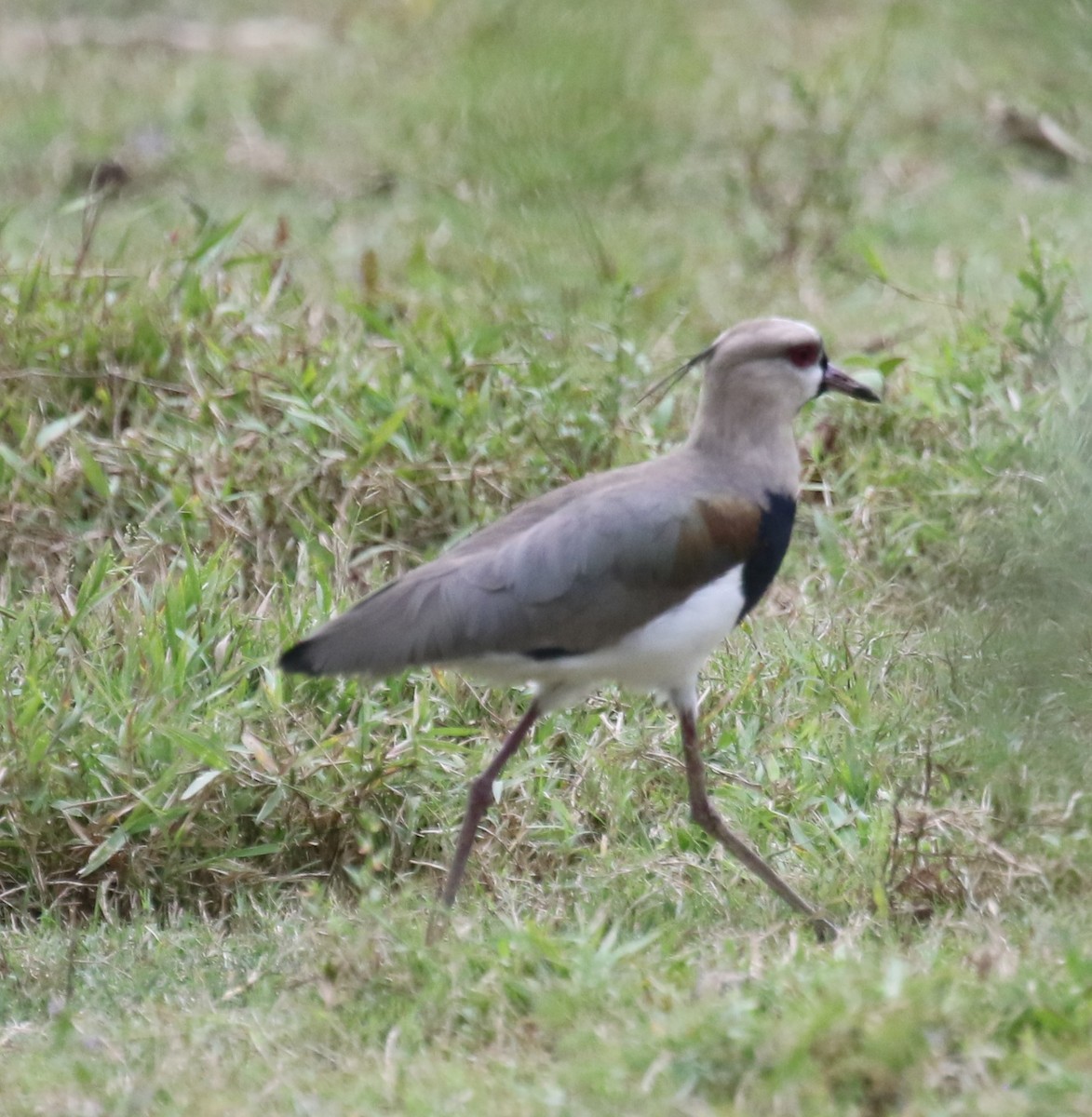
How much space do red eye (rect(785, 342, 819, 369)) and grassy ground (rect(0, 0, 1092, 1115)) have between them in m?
0.40

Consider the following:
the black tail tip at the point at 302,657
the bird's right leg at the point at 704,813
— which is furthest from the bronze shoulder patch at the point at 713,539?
the black tail tip at the point at 302,657

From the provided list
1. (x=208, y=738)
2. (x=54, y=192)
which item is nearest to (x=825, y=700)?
(x=208, y=738)

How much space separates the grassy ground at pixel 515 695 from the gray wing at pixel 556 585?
0.45 meters

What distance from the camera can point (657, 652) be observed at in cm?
347

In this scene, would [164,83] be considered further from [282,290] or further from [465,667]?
[465,667]

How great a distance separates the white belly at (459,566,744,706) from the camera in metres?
3.46

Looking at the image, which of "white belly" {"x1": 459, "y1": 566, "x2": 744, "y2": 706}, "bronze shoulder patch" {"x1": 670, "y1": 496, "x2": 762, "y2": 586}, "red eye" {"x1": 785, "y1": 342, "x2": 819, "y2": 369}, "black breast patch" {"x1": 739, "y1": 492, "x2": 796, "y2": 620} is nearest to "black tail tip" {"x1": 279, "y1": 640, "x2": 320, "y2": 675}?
"white belly" {"x1": 459, "y1": 566, "x2": 744, "y2": 706}

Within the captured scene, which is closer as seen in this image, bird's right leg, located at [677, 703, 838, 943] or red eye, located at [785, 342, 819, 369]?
bird's right leg, located at [677, 703, 838, 943]

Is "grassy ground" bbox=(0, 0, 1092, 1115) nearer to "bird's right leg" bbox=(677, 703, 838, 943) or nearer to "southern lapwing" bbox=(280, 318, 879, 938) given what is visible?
"bird's right leg" bbox=(677, 703, 838, 943)

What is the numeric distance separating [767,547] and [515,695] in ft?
3.26

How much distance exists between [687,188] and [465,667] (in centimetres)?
401

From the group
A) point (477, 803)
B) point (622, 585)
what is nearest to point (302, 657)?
point (477, 803)

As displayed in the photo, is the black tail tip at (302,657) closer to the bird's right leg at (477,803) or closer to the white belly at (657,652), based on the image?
the white belly at (657,652)

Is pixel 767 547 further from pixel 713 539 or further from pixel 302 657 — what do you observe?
pixel 302 657
